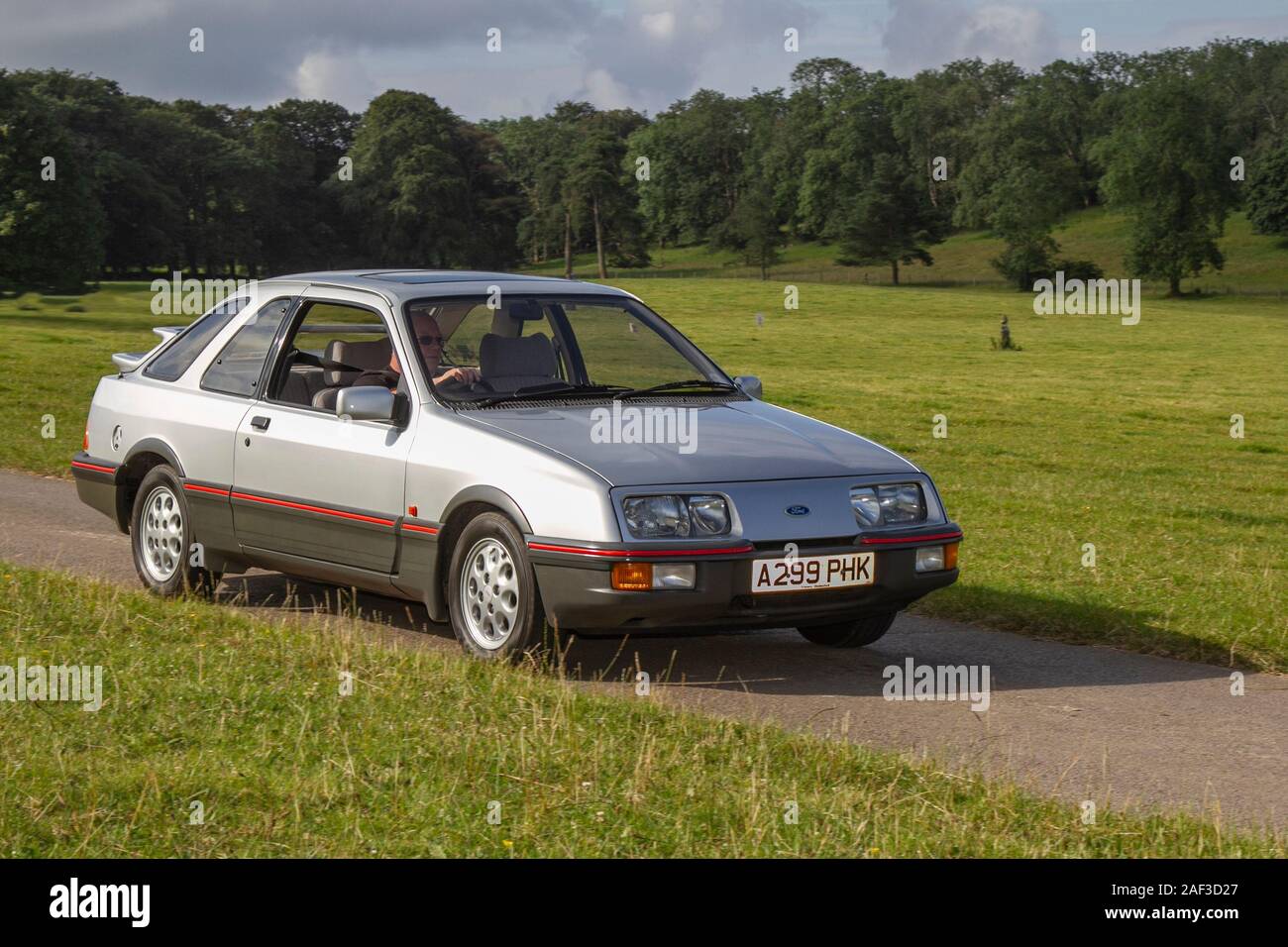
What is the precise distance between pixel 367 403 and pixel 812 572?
7.81 feet

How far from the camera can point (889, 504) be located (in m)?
7.77

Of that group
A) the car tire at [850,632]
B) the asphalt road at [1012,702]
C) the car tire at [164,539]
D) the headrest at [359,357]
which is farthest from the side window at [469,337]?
the car tire at [850,632]

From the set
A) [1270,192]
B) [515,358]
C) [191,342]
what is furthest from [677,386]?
[1270,192]

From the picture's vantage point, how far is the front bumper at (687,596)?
7078 millimetres

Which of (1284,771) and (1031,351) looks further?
(1031,351)

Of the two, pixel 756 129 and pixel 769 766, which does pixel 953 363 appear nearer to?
pixel 769 766

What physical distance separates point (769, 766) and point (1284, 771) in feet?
6.80

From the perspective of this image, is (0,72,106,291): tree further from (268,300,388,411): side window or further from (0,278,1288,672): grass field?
(268,300,388,411): side window

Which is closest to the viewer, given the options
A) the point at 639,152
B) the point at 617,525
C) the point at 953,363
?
the point at 617,525

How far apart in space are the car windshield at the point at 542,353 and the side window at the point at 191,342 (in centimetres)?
160

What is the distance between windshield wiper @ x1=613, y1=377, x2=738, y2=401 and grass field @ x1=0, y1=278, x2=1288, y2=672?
1.99m

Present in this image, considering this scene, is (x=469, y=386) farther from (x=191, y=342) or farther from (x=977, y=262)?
(x=977, y=262)

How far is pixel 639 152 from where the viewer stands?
452 ft
